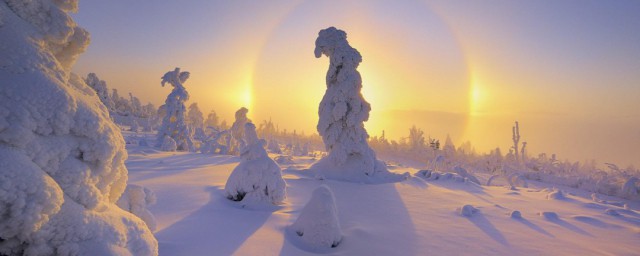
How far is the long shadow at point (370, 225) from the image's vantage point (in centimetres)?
492

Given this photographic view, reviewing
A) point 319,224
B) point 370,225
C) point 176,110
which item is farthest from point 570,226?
point 176,110

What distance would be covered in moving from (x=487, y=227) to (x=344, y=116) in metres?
8.62

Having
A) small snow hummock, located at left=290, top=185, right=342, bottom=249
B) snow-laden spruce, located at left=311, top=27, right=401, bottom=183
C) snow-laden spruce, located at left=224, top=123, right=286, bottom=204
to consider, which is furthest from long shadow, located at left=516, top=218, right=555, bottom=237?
snow-laden spruce, located at left=311, top=27, right=401, bottom=183

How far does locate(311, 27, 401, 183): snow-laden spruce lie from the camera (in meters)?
14.1

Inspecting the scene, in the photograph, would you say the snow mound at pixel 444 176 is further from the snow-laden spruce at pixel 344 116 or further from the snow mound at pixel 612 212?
the snow mound at pixel 612 212

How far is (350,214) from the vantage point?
7.34 m

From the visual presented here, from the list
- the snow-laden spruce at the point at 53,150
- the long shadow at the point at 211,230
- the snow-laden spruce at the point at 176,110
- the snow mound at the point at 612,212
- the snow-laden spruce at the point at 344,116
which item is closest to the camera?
the snow-laden spruce at the point at 53,150

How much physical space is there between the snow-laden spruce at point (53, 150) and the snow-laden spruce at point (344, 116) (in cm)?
1173

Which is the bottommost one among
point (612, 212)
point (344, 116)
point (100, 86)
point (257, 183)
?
point (612, 212)

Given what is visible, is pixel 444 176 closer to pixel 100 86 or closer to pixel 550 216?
pixel 550 216

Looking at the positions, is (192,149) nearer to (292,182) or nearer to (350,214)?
(292,182)

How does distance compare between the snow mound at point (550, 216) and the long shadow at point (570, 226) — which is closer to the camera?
the long shadow at point (570, 226)

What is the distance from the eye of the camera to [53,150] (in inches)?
87.3

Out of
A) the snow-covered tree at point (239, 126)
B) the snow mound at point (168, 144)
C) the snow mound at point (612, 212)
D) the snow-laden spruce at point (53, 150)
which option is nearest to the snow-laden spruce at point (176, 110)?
the snow mound at point (168, 144)
